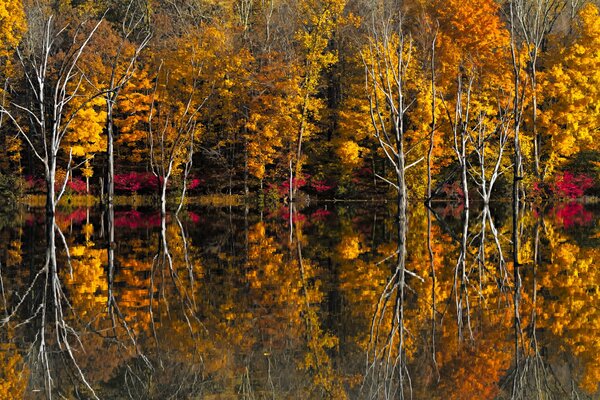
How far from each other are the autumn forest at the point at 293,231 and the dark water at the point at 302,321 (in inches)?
2.1

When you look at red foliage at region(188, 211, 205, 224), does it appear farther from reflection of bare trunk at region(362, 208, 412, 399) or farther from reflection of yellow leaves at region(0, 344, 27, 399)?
reflection of yellow leaves at region(0, 344, 27, 399)

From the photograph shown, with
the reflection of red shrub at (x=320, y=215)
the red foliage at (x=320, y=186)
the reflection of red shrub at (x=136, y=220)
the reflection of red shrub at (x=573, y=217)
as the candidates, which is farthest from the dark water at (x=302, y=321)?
the red foliage at (x=320, y=186)

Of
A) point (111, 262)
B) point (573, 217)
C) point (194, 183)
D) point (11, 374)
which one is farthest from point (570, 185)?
point (11, 374)

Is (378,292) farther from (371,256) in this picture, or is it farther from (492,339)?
(371,256)

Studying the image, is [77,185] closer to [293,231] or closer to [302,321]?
[293,231]

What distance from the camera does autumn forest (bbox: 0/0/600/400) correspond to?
353 inches

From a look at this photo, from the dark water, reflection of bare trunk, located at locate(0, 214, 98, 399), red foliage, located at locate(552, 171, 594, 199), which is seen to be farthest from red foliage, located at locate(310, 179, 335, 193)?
reflection of bare trunk, located at locate(0, 214, 98, 399)

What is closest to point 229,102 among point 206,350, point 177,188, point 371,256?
point 177,188

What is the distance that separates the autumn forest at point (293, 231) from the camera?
8.98 m

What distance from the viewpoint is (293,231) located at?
27156 millimetres

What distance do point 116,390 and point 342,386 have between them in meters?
2.28

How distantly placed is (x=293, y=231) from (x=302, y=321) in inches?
626

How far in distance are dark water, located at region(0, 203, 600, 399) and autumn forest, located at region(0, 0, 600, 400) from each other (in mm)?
54

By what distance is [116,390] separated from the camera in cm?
812
